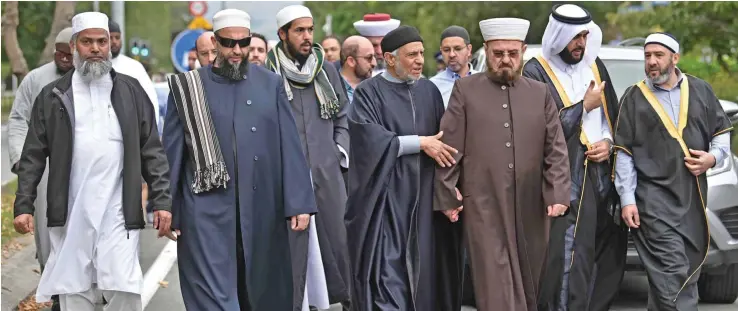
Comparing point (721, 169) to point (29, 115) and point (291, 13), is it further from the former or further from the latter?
point (29, 115)

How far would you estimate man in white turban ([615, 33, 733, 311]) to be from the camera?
9195mm

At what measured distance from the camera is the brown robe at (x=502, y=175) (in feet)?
28.3

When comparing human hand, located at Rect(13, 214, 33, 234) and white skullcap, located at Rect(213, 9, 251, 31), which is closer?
human hand, located at Rect(13, 214, 33, 234)

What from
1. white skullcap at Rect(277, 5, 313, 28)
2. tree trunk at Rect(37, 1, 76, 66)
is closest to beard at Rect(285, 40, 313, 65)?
white skullcap at Rect(277, 5, 313, 28)

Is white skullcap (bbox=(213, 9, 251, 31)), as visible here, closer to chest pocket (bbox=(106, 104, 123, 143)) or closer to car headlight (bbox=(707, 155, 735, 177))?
chest pocket (bbox=(106, 104, 123, 143))

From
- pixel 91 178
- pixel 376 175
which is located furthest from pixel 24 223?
pixel 376 175

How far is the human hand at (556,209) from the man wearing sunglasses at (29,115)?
3.34 m

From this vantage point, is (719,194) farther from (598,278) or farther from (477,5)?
(477,5)

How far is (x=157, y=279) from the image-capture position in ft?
39.1

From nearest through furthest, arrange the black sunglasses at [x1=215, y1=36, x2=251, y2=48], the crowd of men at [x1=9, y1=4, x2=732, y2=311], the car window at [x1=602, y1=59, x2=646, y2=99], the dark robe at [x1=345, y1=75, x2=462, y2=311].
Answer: the crowd of men at [x1=9, y1=4, x2=732, y2=311] → the black sunglasses at [x1=215, y1=36, x2=251, y2=48] → the dark robe at [x1=345, y1=75, x2=462, y2=311] → the car window at [x1=602, y1=59, x2=646, y2=99]

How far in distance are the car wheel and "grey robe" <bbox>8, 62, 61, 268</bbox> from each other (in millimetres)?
4517

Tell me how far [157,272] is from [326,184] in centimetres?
294

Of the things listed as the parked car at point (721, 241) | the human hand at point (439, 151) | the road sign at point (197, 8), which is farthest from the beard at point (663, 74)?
the road sign at point (197, 8)

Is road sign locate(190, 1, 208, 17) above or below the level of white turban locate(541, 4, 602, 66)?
above
